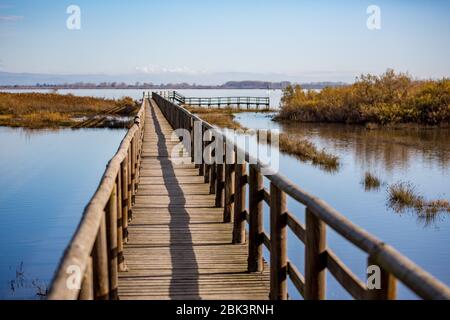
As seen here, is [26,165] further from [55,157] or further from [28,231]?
[28,231]

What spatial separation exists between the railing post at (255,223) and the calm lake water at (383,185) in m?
3.82

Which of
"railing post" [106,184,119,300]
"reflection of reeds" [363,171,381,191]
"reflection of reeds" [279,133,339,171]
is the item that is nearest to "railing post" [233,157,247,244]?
"railing post" [106,184,119,300]

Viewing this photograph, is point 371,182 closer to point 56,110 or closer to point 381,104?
point 381,104

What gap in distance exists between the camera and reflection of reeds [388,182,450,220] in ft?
54.6

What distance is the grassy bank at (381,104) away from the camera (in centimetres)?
4266

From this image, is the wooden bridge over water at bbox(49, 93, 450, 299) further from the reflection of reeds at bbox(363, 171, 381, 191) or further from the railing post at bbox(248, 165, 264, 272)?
the reflection of reeds at bbox(363, 171, 381, 191)

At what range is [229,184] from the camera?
27.9 feet

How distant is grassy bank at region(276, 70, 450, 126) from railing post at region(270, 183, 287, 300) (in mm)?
38614

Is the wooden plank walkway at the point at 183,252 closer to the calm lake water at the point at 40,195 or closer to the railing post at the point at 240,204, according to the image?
the railing post at the point at 240,204

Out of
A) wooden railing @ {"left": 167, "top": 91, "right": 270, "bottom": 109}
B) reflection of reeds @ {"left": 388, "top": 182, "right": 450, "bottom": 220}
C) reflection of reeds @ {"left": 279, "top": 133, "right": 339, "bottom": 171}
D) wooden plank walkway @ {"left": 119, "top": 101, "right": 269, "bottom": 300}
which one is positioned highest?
wooden railing @ {"left": 167, "top": 91, "right": 270, "bottom": 109}

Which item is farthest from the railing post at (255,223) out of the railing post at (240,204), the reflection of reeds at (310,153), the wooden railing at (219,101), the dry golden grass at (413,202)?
the wooden railing at (219,101)

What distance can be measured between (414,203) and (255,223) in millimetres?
12174

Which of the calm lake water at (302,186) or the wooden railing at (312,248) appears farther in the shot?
the calm lake water at (302,186)
